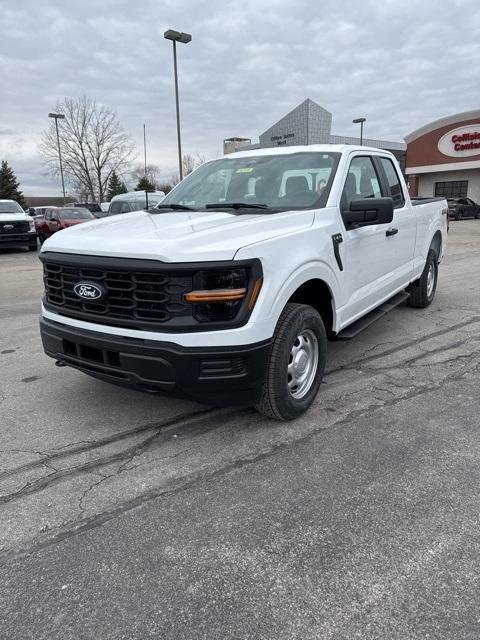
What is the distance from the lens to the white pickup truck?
2953 millimetres

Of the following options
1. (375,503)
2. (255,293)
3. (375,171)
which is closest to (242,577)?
(375,503)

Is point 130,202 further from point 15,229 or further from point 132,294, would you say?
point 132,294

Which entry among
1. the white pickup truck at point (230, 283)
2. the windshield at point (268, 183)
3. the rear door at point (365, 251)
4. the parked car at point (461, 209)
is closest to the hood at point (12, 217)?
the windshield at point (268, 183)

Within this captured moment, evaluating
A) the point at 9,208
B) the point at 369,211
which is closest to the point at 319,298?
the point at 369,211

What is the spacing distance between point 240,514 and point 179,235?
1.65 metres

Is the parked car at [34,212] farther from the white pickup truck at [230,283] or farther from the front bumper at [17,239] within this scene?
the white pickup truck at [230,283]

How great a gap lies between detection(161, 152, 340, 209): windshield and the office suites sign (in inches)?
1447

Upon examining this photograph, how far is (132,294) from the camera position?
308 cm

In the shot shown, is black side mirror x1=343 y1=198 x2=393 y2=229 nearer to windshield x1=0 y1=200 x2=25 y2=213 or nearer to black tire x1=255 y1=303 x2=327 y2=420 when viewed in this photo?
black tire x1=255 y1=303 x2=327 y2=420

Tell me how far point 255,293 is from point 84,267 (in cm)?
113

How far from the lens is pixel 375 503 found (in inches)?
108

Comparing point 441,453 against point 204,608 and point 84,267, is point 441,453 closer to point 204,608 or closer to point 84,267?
point 204,608

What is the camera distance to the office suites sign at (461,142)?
35.8 meters

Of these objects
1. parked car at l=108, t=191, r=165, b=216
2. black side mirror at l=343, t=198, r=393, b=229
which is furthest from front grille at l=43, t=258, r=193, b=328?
parked car at l=108, t=191, r=165, b=216
